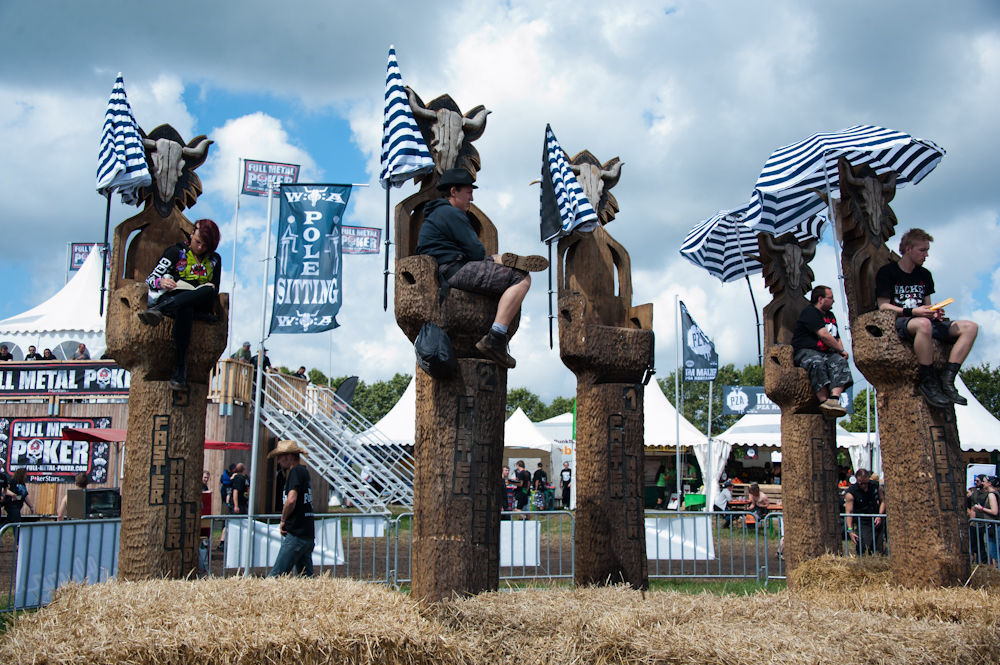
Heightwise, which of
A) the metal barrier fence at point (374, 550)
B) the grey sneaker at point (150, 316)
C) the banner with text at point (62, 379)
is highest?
the banner with text at point (62, 379)

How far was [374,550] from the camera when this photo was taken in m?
10.2

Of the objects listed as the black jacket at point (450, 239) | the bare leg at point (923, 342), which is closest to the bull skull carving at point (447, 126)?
the black jacket at point (450, 239)

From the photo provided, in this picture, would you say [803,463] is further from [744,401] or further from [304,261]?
[744,401]

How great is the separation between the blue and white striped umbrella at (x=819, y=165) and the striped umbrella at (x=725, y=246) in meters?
1.76

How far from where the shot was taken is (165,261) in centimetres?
673

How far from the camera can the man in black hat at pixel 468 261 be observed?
16.9 feet

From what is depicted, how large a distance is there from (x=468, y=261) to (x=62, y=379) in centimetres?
1716

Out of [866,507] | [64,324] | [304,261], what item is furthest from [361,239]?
[866,507]

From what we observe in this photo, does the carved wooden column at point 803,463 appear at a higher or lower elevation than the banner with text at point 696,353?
lower

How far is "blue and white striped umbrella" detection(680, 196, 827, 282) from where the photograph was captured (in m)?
12.5

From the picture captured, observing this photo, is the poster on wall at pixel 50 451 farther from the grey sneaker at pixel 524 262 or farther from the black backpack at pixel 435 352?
the grey sneaker at pixel 524 262

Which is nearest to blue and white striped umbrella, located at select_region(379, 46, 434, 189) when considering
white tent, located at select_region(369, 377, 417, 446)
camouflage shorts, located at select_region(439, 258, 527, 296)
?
camouflage shorts, located at select_region(439, 258, 527, 296)

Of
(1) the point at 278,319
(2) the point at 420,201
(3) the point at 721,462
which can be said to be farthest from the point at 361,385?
(2) the point at 420,201

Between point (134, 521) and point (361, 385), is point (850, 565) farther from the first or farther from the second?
point (361, 385)
